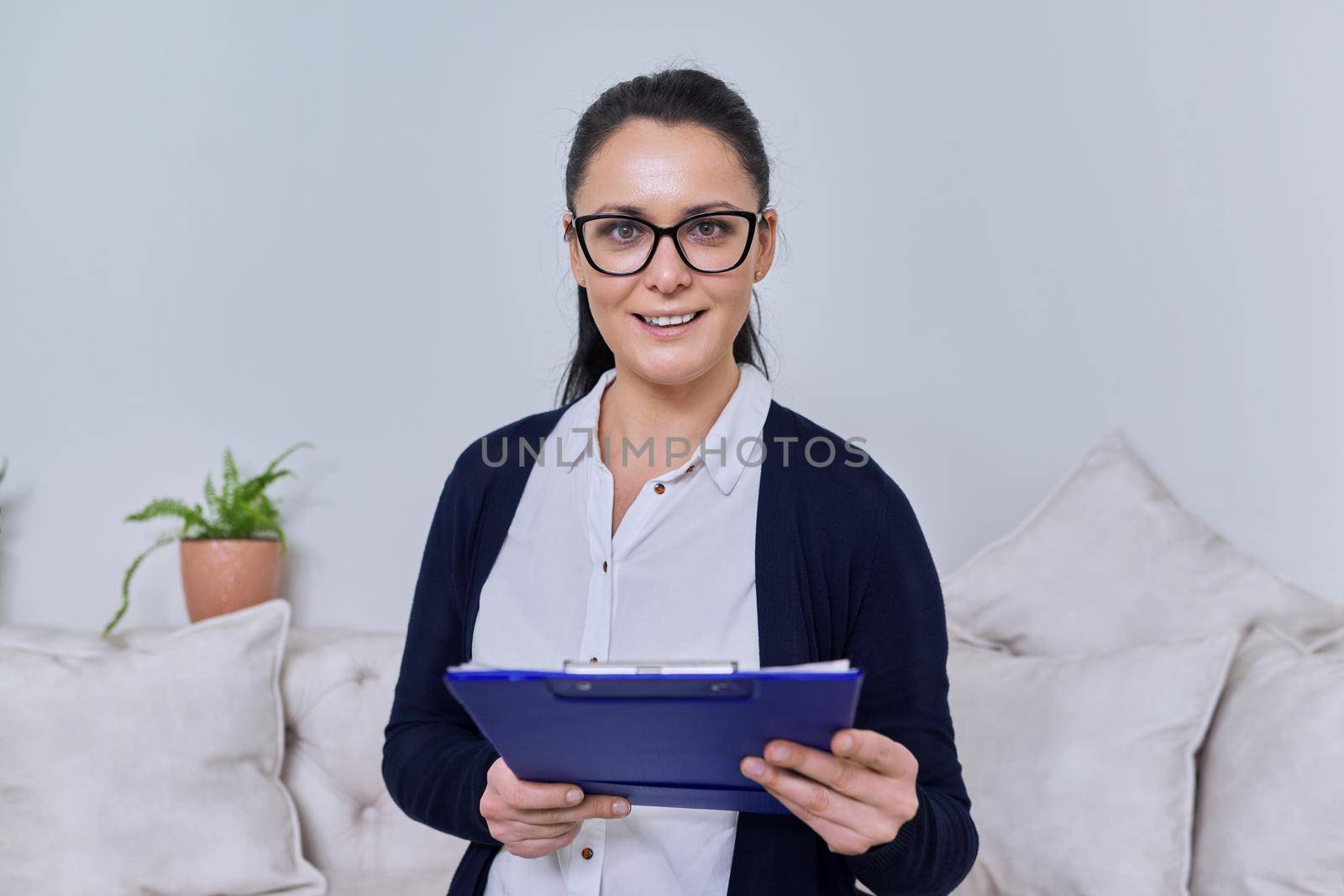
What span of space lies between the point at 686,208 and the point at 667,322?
12 centimetres

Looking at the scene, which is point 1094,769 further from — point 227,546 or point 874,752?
point 227,546

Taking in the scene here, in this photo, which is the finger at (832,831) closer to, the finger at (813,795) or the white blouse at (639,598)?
the finger at (813,795)

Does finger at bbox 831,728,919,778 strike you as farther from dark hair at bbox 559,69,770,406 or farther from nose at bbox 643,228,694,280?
dark hair at bbox 559,69,770,406

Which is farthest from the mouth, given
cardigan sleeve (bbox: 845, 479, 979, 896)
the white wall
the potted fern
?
the potted fern

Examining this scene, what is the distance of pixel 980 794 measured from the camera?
5.71 ft

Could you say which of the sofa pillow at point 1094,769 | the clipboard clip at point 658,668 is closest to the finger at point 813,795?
the clipboard clip at point 658,668

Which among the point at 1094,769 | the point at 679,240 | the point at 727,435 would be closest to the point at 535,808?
the point at 727,435

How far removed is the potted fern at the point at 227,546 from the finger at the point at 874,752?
1.64 metres

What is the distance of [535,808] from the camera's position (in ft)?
3.10

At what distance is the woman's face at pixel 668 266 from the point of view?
3.86 feet

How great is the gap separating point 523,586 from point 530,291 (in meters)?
1.24

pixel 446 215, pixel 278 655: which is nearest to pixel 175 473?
pixel 278 655

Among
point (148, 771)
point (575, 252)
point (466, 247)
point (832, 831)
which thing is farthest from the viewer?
point (466, 247)

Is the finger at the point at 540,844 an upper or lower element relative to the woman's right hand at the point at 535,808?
lower
